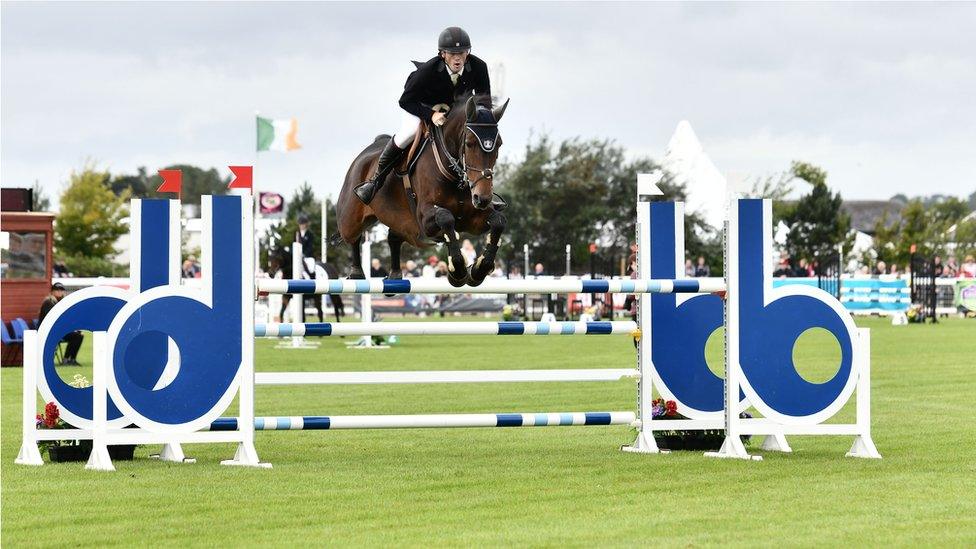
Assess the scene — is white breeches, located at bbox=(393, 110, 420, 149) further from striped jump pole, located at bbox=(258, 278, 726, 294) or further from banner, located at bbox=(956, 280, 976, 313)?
banner, located at bbox=(956, 280, 976, 313)

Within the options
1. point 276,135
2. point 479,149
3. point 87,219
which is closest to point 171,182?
point 479,149

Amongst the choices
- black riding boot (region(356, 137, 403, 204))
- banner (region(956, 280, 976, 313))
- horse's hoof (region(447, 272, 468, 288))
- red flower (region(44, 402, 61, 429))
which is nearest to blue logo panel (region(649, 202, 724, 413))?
horse's hoof (region(447, 272, 468, 288))

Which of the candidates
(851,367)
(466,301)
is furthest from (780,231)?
(851,367)

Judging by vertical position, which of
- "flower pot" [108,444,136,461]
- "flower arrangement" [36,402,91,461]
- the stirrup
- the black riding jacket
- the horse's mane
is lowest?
"flower pot" [108,444,136,461]

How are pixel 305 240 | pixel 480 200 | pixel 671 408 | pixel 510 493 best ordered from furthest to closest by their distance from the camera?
1. pixel 305 240
2. pixel 671 408
3. pixel 480 200
4. pixel 510 493

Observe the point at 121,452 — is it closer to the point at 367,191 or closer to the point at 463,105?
the point at 367,191

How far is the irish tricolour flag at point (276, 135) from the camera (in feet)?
84.8

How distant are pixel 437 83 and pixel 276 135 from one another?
1847 cm

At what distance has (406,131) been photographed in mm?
8539

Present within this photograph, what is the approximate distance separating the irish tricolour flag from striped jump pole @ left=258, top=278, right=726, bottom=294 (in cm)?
1853

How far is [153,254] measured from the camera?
8180 millimetres

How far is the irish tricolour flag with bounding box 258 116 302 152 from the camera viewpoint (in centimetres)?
2586

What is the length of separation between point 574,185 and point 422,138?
44.3m

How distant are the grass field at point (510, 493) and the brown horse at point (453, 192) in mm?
1325
